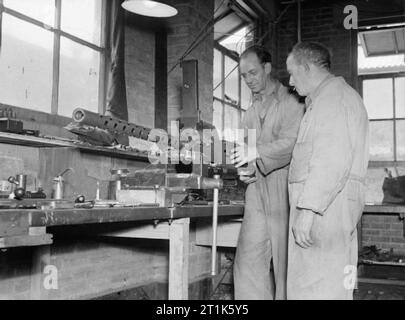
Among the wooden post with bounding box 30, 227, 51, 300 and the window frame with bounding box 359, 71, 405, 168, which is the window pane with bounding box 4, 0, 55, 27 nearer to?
the wooden post with bounding box 30, 227, 51, 300

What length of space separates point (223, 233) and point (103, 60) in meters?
1.71

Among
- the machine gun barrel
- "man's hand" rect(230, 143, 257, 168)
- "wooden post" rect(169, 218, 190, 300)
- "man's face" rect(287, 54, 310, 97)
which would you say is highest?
"man's face" rect(287, 54, 310, 97)

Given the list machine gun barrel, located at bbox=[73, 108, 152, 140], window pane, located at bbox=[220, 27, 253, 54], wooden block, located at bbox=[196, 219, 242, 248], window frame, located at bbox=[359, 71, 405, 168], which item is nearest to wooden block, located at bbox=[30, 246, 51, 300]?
machine gun barrel, located at bbox=[73, 108, 152, 140]

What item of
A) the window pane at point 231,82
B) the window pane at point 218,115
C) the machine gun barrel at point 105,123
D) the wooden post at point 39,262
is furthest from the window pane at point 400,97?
the wooden post at point 39,262

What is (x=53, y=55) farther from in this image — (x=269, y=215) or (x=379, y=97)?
(x=379, y=97)

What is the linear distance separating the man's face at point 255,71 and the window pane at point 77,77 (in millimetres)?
1283

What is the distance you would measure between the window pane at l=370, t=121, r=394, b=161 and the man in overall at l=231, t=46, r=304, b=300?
15.0ft

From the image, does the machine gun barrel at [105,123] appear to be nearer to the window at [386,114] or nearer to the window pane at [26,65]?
the window pane at [26,65]

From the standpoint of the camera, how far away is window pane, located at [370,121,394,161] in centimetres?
702

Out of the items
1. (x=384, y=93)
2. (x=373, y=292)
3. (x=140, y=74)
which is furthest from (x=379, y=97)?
(x=140, y=74)

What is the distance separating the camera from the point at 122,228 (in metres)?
2.45

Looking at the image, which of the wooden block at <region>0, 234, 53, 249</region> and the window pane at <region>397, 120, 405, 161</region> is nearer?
the wooden block at <region>0, 234, 53, 249</region>

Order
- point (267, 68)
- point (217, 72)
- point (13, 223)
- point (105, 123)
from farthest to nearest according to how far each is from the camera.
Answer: point (217, 72) < point (267, 68) < point (105, 123) < point (13, 223)
